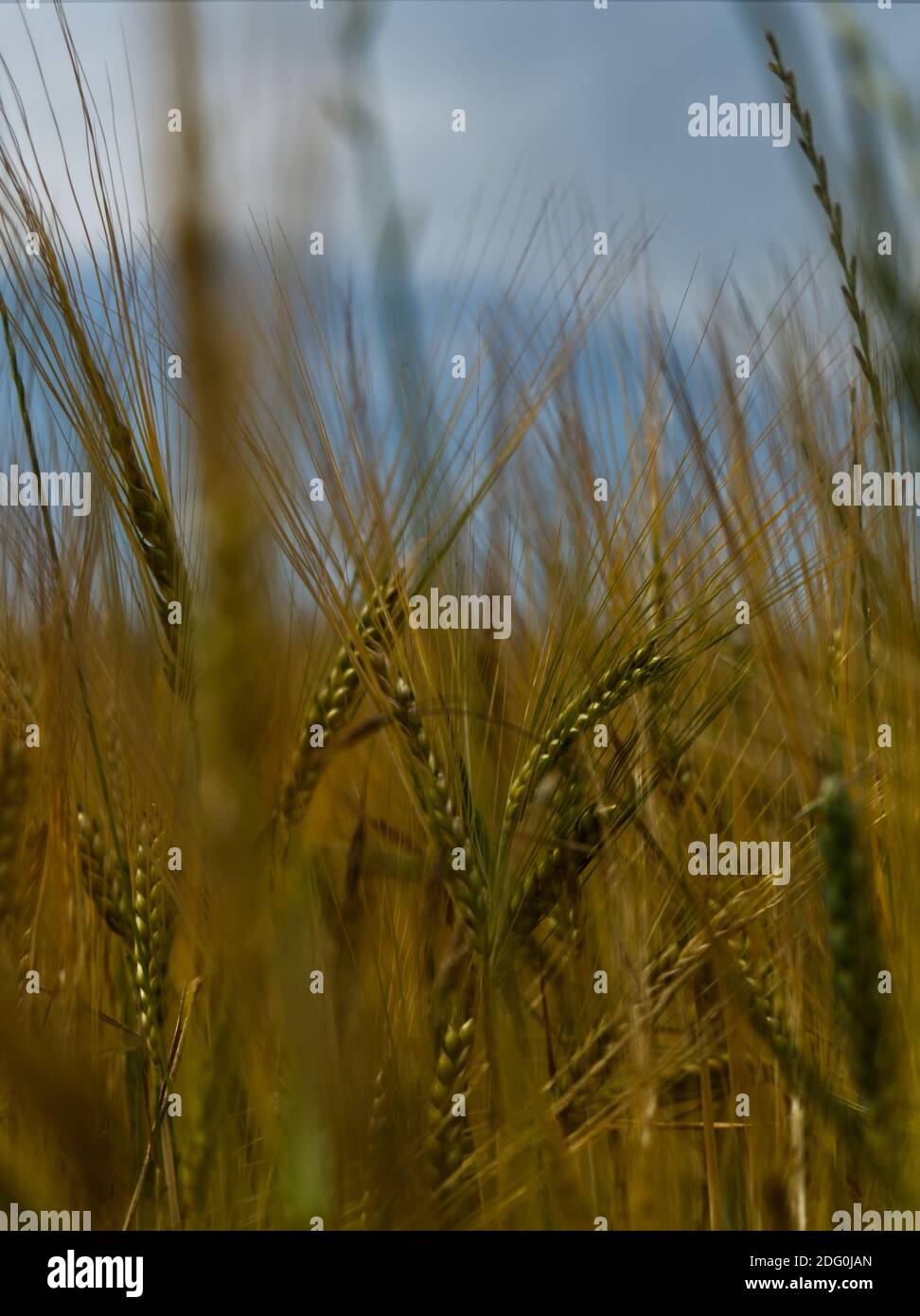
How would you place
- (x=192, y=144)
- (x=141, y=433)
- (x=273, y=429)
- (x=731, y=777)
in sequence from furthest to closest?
(x=731, y=777)
(x=141, y=433)
(x=273, y=429)
(x=192, y=144)

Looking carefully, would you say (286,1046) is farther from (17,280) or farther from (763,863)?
(17,280)

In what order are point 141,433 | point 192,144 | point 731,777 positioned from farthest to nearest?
1. point 731,777
2. point 141,433
3. point 192,144

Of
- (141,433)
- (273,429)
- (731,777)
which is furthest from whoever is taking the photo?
(731,777)

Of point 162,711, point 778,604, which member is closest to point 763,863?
point 778,604

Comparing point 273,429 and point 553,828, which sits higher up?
point 273,429

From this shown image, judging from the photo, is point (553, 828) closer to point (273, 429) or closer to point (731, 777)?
point (731, 777)

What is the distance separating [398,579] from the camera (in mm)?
764

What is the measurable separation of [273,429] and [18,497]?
0.32 m

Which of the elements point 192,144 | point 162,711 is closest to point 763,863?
point 162,711

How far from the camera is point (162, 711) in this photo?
0.76m

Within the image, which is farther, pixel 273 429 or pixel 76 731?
pixel 76 731

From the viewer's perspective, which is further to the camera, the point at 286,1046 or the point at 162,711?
the point at 162,711

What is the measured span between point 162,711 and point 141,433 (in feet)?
0.66
